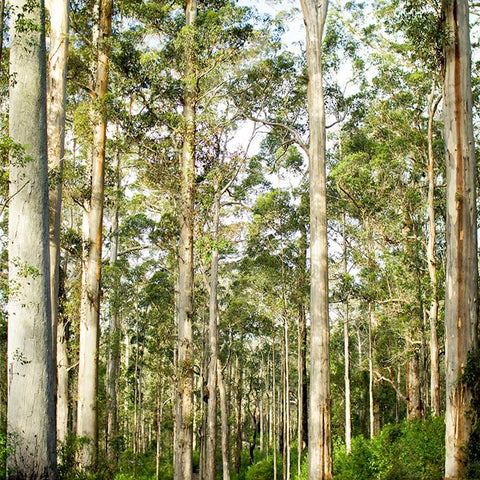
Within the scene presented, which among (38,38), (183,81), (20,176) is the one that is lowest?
(20,176)

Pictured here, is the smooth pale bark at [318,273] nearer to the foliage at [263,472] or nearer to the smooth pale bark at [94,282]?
the smooth pale bark at [94,282]

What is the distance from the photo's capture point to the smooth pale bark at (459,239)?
7.24 metres

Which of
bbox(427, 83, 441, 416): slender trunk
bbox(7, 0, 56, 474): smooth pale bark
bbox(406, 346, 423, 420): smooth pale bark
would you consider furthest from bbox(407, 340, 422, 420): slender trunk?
bbox(7, 0, 56, 474): smooth pale bark

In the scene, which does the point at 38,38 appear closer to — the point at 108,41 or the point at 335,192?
the point at 108,41

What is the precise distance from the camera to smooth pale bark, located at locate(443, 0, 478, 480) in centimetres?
724

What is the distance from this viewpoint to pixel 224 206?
21.1 metres

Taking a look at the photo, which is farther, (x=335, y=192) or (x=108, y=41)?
(x=335, y=192)

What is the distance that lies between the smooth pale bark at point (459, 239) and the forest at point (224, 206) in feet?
0.09

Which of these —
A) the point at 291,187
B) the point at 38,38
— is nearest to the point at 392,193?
the point at 291,187

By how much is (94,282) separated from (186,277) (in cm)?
192

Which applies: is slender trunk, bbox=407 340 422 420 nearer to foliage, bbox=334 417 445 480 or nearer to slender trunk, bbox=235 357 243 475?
foliage, bbox=334 417 445 480

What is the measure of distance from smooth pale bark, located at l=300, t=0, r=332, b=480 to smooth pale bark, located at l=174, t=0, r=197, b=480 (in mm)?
3738

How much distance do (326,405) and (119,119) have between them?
7.72m

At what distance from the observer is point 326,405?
804 cm
